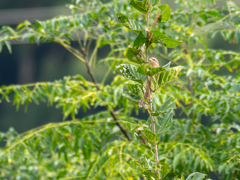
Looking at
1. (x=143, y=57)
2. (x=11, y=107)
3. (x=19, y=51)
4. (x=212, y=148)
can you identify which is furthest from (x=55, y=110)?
(x=143, y=57)

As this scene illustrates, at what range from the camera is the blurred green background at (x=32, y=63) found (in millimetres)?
2385

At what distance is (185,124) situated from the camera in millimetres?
970

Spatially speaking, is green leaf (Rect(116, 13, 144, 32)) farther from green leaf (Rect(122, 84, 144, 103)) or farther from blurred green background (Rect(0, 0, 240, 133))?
blurred green background (Rect(0, 0, 240, 133))

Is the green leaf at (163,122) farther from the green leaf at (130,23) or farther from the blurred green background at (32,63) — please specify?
the blurred green background at (32,63)

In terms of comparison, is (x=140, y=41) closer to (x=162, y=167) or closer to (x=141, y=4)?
(x=141, y=4)

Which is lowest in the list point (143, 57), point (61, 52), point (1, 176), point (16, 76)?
point (1, 176)

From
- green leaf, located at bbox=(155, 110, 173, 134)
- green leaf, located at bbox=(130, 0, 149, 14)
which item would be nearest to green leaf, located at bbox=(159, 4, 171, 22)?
green leaf, located at bbox=(130, 0, 149, 14)

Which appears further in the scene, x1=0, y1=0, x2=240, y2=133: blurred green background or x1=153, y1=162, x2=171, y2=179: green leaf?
x1=0, y1=0, x2=240, y2=133: blurred green background

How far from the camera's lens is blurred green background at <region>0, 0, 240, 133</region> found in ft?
7.82

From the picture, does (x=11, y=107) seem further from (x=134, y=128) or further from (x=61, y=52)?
(x=134, y=128)

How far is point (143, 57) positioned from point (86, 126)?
0.58 meters

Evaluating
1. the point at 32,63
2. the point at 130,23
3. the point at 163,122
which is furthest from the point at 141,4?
the point at 32,63

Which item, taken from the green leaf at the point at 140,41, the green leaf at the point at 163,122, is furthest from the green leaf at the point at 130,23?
the green leaf at the point at 163,122

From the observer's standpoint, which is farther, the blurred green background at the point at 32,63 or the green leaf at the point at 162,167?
the blurred green background at the point at 32,63
